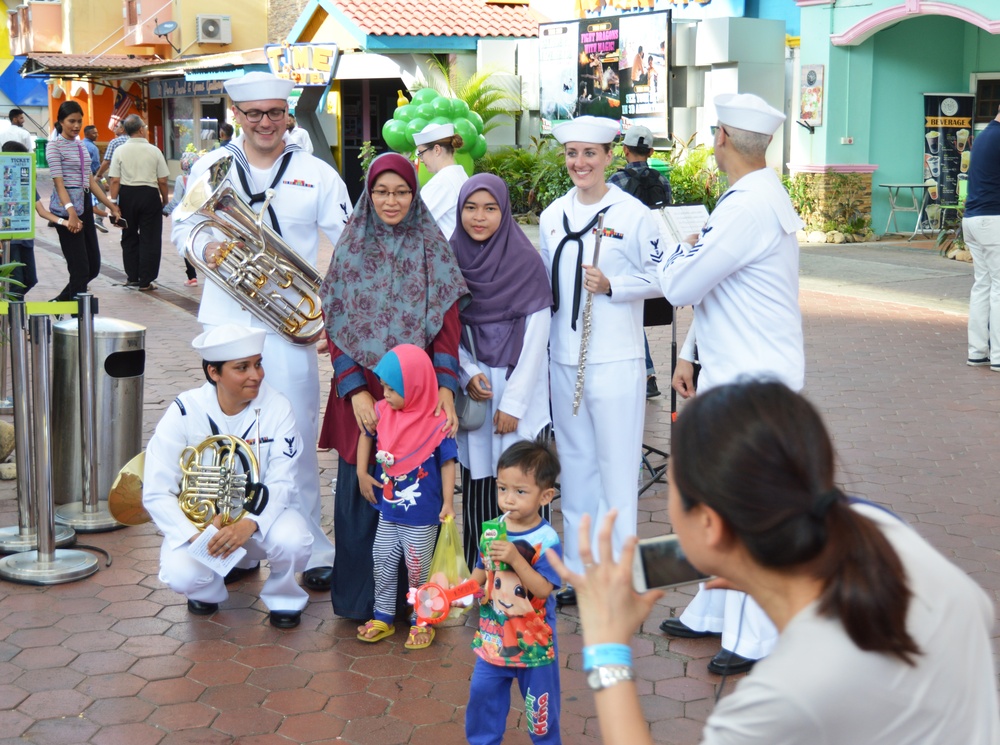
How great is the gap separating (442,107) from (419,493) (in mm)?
6793

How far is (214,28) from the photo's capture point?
103 ft

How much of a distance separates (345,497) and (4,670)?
4.52 feet

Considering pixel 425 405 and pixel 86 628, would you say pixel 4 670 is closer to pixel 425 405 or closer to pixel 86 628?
pixel 86 628

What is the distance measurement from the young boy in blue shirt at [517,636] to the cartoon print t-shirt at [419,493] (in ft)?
2.52

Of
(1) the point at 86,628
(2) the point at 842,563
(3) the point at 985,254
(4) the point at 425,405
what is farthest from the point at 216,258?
(3) the point at 985,254

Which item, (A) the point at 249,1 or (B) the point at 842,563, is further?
(A) the point at 249,1

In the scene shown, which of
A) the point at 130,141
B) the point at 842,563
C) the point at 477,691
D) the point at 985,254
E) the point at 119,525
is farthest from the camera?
the point at 130,141

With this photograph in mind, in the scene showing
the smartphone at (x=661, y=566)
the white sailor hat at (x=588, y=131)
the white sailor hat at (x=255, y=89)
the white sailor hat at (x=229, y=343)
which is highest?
the white sailor hat at (x=255, y=89)

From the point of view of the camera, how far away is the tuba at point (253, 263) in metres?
4.86

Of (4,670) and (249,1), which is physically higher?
(249,1)

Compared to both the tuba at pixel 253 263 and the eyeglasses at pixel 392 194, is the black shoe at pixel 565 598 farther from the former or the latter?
the eyeglasses at pixel 392 194

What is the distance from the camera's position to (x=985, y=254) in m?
9.45

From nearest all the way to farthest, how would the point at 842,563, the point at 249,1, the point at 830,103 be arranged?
the point at 842,563 → the point at 830,103 → the point at 249,1

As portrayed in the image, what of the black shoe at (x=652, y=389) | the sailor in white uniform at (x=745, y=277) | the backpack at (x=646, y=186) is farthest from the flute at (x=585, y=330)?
the black shoe at (x=652, y=389)
